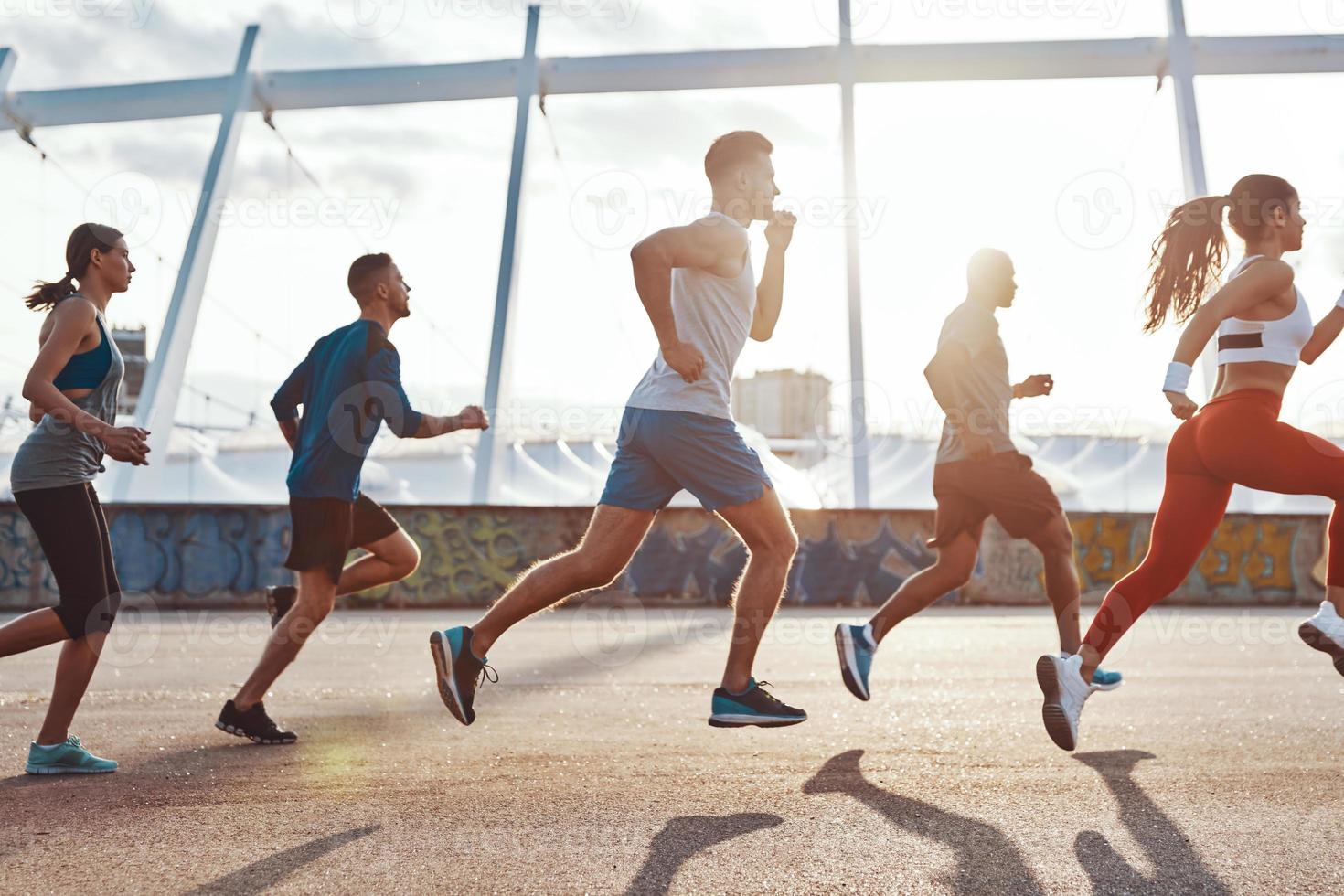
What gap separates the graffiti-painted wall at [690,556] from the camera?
15766mm

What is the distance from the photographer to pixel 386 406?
13.5ft

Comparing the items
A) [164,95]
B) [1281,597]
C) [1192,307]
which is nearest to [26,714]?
[1192,307]

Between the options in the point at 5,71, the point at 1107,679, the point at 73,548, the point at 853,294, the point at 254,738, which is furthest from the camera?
the point at 5,71

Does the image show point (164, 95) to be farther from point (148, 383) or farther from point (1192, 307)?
point (1192, 307)

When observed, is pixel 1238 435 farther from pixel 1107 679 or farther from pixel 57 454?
pixel 57 454

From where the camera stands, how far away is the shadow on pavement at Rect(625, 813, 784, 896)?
7.84 ft

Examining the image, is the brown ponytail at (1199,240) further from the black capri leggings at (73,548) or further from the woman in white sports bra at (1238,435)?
the black capri leggings at (73,548)

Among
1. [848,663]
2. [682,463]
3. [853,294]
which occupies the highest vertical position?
[853,294]

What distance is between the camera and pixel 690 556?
16391 mm

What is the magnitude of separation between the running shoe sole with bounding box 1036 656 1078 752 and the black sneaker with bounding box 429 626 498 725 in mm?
1706

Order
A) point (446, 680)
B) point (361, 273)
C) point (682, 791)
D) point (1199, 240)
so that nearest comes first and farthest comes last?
1. point (682, 791)
2. point (446, 680)
3. point (1199, 240)
4. point (361, 273)

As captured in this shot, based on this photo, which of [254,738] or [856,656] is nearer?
[254,738]

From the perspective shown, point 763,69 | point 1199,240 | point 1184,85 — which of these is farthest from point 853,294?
point 1199,240

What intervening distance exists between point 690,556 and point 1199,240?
12677 mm
